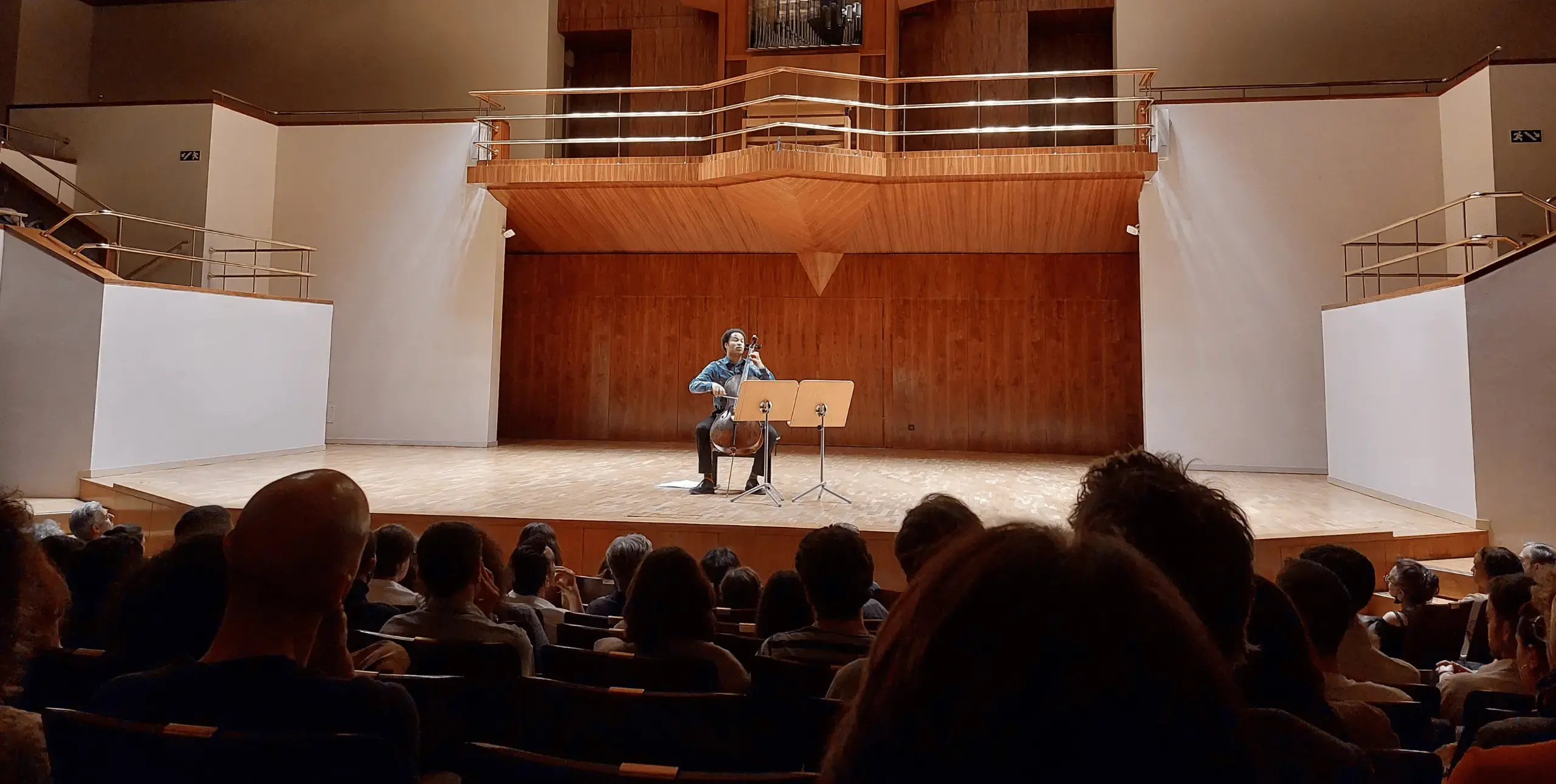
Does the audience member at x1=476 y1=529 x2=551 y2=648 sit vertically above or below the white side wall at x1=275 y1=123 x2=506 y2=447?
below

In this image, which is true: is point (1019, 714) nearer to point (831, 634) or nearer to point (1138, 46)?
point (831, 634)

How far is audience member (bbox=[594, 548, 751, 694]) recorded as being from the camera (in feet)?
6.91

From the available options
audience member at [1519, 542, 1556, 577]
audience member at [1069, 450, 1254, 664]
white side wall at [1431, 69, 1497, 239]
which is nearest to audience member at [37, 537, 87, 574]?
audience member at [1069, 450, 1254, 664]

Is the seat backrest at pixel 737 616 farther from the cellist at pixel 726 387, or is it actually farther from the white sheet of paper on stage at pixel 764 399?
the cellist at pixel 726 387

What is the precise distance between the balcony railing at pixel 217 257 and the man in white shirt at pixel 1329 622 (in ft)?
34.0

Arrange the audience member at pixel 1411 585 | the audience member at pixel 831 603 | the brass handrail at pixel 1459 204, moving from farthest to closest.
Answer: the brass handrail at pixel 1459 204, the audience member at pixel 1411 585, the audience member at pixel 831 603

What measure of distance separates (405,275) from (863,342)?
231 inches

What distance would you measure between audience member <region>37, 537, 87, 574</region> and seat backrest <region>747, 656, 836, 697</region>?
2255 mm

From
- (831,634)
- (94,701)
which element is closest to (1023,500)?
(831,634)

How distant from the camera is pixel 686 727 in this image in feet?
5.69

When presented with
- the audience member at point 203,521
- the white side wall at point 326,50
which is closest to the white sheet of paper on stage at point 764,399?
the audience member at point 203,521

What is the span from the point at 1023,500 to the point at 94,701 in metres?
6.03

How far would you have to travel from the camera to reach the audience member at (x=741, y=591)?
3248 mm

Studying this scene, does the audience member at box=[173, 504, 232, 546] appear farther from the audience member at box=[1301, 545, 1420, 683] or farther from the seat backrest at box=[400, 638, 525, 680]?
the audience member at box=[1301, 545, 1420, 683]
